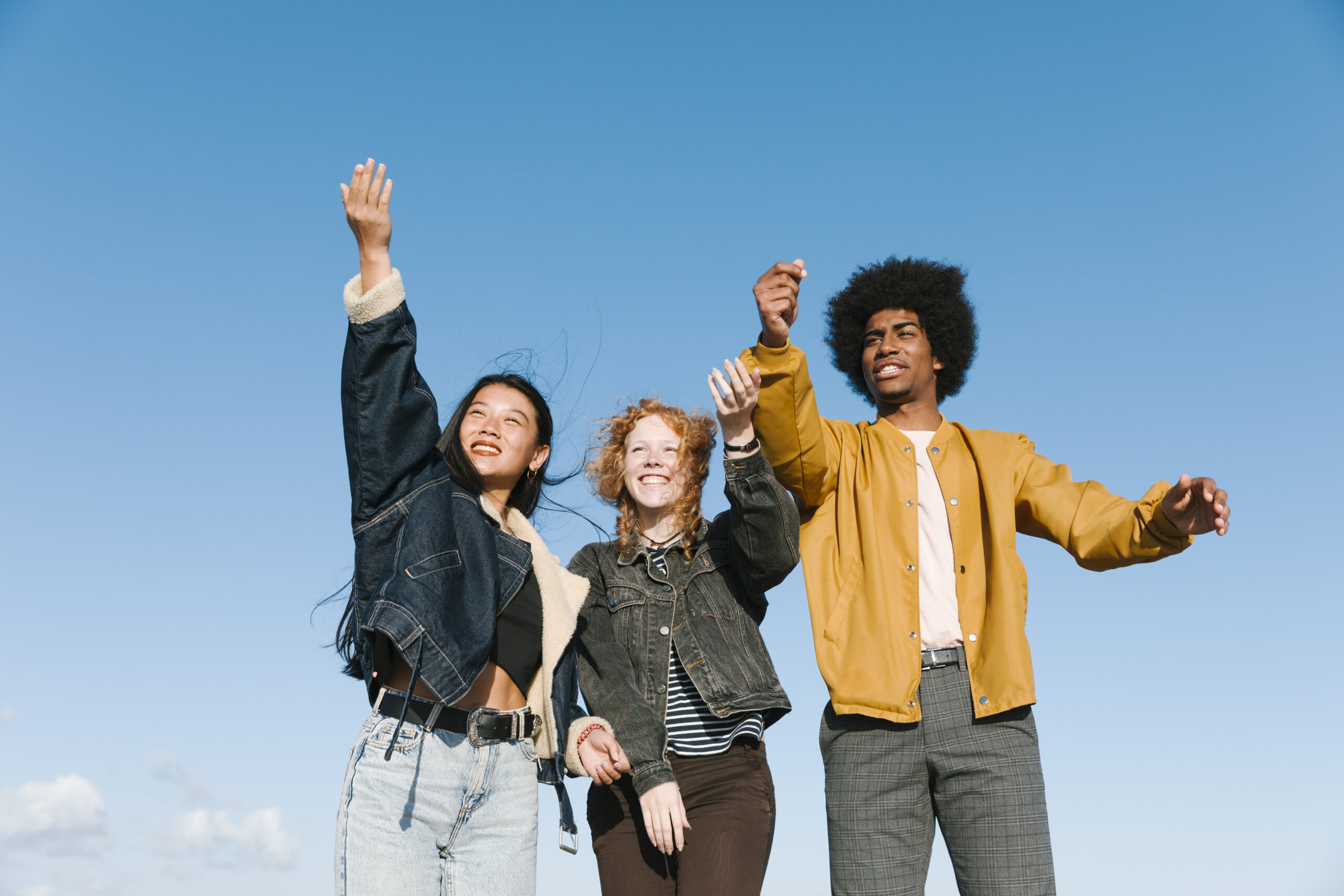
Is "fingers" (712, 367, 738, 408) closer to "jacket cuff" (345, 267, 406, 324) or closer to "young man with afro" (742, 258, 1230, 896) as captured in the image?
"young man with afro" (742, 258, 1230, 896)

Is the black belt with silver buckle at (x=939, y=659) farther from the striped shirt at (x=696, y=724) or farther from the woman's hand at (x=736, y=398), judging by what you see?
the woman's hand at (x=736, y=398)

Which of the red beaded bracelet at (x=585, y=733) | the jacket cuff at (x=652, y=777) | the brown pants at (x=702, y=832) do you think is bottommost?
the brown pants at (x=702, y=832)

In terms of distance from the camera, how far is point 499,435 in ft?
16.6

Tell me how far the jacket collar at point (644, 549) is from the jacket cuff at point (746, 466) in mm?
619

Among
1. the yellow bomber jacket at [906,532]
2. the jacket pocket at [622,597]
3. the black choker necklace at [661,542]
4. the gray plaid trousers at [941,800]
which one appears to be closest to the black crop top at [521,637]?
the jacket pocket at [622,597]

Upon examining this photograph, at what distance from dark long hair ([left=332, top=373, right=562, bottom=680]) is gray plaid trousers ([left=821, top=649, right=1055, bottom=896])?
1916 mm

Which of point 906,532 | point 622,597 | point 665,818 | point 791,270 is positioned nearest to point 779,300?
point 791,270

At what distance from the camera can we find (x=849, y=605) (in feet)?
16.2

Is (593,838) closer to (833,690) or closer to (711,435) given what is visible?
(833,690)

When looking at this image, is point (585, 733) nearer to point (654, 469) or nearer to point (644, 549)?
point (644, 549)

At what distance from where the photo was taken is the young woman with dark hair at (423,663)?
3875mm

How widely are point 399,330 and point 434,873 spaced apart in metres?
2.05

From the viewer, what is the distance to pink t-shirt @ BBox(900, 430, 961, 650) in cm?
493

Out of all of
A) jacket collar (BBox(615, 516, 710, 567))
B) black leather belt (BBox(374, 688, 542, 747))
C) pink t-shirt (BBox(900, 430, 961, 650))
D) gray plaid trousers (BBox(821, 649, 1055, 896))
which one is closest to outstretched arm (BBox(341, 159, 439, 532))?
black leather belt (BBox(374, 688, 542, 747))
